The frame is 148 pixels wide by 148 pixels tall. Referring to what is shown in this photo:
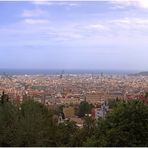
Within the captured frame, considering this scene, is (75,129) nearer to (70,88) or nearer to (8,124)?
(8,124)

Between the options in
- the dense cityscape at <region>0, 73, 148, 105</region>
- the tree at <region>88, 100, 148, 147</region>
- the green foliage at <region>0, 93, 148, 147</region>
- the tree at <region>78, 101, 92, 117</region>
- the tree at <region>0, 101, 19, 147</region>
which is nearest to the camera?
the tree at <region>88, 100, 148, 147</region>

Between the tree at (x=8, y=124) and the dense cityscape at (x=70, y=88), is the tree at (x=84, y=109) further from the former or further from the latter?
the tree at (x=8, y=124)

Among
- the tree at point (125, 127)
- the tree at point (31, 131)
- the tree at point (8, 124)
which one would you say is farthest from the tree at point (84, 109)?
the tree at point (125, 127)

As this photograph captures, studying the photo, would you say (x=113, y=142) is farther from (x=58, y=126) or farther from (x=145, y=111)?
(x=58, y=126)

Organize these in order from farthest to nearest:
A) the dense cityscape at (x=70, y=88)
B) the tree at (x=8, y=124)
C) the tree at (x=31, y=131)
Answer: the dense cityscape at (x=70, y=88) → the tree at (x=8, y=124) → the tree at (x=31, y=131)

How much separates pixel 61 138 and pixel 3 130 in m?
3.06

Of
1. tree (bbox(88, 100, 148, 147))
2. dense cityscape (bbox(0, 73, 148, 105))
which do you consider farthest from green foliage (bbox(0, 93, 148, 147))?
dense cityscape (bbox(0, 73, 148, 105))

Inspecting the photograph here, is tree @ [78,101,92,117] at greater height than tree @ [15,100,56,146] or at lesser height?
lesser

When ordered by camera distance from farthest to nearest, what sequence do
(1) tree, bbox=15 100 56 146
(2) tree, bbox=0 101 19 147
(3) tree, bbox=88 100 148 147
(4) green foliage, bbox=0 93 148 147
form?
(2) tree, bbox=0 101 19 147
(1) tree, bbox=15 100 56 146
(4) green foliage, bbox=0 93 148 147
(3) tree, bbox=88 100 148 147

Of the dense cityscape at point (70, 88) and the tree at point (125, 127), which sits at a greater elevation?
the tree at point (125, 127)

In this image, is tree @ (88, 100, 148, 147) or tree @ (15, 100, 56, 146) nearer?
tree @ (88, 100, 148, 147)

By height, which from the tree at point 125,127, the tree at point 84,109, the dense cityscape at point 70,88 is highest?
the tree at point 125,127

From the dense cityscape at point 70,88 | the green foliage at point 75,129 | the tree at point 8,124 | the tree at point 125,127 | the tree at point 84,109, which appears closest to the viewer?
the tree at point 125,127

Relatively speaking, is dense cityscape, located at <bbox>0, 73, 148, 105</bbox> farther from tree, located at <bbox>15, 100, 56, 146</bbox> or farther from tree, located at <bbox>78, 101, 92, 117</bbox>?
tree, located at <bbox>15, 100, 56, 146</bbox>
